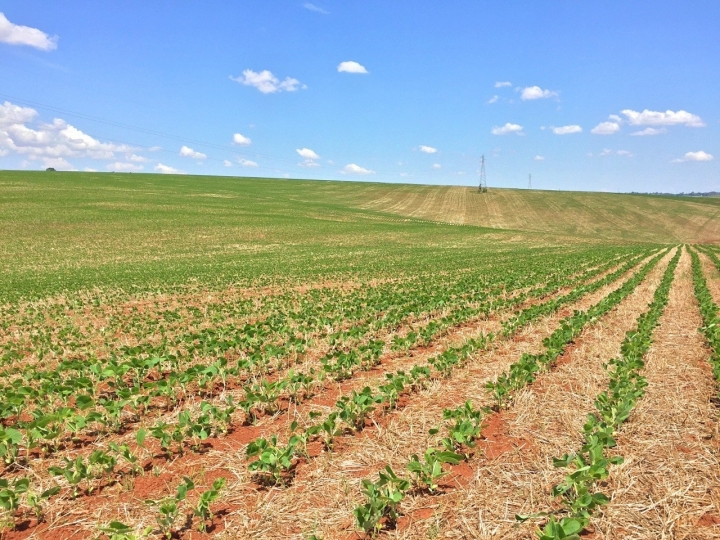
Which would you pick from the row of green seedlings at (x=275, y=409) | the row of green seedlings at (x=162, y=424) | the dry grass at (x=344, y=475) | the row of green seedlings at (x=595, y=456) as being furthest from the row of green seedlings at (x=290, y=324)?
the row of green seedlings at (x=595, y=456)

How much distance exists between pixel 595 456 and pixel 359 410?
3.40m

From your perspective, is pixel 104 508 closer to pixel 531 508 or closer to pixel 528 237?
pixel 531 508

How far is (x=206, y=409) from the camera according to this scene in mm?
6359

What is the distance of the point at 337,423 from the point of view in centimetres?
667

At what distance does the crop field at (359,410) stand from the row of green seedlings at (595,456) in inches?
1.4

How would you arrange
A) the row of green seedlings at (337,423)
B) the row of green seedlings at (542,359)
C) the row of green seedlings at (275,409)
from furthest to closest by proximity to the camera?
1. the row of green seedlings at (542,359)
2. the row of green seedlings at (275,409)
3. the row of green seedlings at (337,423)

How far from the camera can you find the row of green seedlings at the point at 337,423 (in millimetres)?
5074

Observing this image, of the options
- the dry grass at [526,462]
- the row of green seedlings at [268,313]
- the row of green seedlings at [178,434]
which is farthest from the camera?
the row of green seedlings at [268,313]

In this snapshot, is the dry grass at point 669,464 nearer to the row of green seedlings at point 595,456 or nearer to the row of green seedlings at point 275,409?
the row of green seedlings at point 595,456

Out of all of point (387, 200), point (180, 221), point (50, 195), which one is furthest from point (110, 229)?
point (387, 200)

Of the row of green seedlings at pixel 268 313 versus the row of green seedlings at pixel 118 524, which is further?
the row of green seedlings at pixel 268 313

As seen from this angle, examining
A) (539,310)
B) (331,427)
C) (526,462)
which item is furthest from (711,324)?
(331,427)

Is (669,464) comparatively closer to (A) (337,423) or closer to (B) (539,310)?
(A) (337,423)

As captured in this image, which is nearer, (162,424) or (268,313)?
(162,424)
